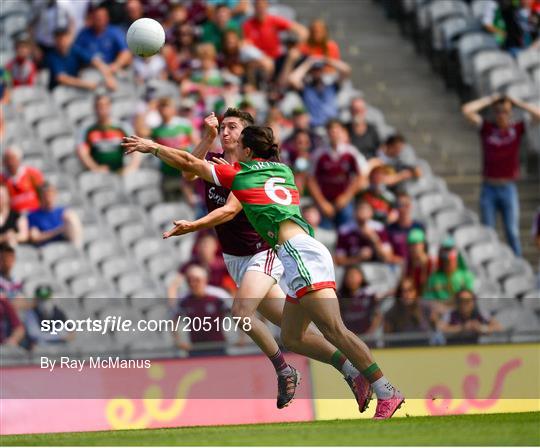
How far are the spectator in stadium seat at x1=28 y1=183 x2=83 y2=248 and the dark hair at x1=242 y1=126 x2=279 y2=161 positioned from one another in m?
6.01

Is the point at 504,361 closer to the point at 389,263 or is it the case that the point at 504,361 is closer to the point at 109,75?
the point at 389,263

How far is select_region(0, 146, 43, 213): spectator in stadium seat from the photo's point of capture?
19.2m

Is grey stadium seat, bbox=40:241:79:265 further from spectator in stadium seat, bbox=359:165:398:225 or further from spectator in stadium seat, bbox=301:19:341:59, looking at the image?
spectator in stadium seat, bbox=301:19:341:59

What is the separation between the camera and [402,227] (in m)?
20.1

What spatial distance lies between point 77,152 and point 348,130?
3615mm

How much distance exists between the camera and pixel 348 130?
845 inches

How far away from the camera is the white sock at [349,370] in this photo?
1381cm

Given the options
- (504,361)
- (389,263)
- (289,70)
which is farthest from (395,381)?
(289,70)

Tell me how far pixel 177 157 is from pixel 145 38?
1.44m

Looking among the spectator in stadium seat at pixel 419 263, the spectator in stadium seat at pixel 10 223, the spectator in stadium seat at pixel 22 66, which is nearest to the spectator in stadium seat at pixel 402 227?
the spectator in stadium seat at pixel 419 263

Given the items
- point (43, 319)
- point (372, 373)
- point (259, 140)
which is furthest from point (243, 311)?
point (43, 319)

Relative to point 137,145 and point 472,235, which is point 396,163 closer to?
point 472,235

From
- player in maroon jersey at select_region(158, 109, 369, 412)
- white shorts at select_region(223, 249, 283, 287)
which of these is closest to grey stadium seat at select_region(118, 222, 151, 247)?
player in maroon jersey at select_region(158, 109, 369, 412)
